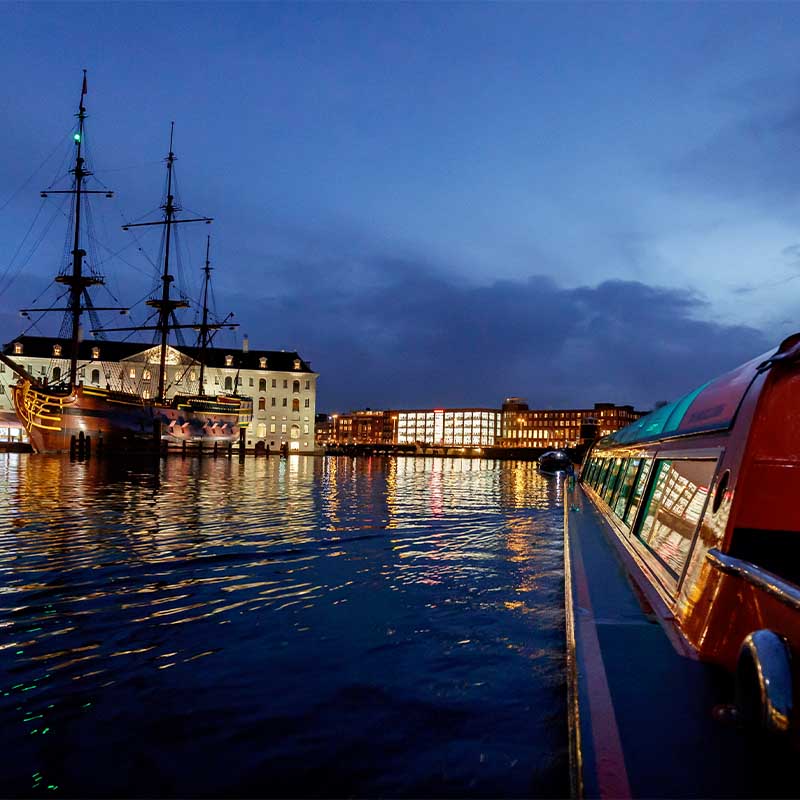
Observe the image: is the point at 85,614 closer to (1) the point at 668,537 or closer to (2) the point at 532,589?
(2) the point at 532,589

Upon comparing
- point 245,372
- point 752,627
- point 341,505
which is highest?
point 245,372

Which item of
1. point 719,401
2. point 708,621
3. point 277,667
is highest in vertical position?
point 719,401

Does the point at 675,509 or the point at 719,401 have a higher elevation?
the point at 719,401

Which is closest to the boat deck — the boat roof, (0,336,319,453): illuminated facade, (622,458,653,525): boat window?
the boat roof

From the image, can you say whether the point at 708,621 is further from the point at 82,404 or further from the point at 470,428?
the point at 470,428

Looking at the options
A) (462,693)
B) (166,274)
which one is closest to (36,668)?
(462,693)

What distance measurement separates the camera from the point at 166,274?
210 feet

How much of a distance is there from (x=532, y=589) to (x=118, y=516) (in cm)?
971

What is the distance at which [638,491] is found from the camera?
23.7 feet

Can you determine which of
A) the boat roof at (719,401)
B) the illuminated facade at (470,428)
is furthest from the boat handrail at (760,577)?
the illuminated facade at (470,428)

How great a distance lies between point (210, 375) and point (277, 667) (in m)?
98.2

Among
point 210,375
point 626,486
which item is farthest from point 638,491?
point 210,375

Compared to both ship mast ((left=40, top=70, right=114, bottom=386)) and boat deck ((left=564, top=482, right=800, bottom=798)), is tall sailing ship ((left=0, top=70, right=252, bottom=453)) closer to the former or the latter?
ship mast ((left=40, top=70, right=114, bottom=386))

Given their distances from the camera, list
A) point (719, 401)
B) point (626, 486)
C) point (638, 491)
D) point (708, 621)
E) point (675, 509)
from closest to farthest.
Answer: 1. point (708, 621)
2. point (719, 401)
3. point (675, 509)
4. point (638, 491)
5. point (626, 486)
